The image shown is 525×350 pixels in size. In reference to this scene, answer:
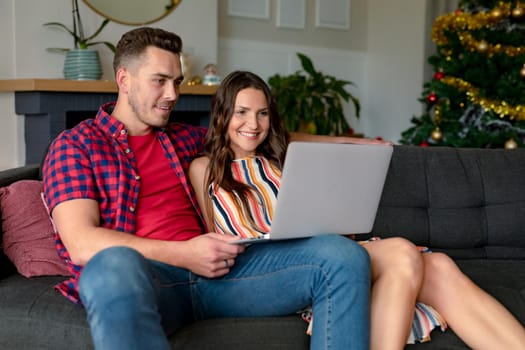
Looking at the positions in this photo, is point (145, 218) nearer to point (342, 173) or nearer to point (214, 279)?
point (214, 279)

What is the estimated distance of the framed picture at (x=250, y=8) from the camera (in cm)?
502

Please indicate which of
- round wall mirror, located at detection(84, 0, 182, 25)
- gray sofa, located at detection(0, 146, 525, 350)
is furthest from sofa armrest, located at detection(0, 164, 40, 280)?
round wall mirror, located at detection(84, 0, 182, 25)

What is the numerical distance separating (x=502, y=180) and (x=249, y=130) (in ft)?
3.20

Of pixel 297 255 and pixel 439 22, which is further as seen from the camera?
pixel 439 22

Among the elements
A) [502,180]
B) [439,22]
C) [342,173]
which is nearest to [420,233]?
[502,180]

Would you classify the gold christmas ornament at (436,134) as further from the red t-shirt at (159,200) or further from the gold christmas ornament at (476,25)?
the red t-shirt at (159,200)

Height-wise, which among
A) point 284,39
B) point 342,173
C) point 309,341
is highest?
point 284,39

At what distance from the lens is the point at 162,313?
1595mm

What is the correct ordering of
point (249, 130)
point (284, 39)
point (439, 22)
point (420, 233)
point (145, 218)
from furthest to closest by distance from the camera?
point (284, 39) < point (439, 22) < point (420, 233) < point (249, 130) < point (145, 218)

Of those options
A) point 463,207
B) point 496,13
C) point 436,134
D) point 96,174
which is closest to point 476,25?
point 496,13

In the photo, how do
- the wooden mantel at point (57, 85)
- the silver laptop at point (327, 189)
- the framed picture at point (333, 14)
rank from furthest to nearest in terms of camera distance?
1. the framed picture at point (333, 14)
2. the wooden mantel at point (57, 85)
3. the silver laptop at point (327, 189)

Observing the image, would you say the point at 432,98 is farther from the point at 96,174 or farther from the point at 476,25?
the point at 96,174

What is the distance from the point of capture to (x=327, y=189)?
1.63 m

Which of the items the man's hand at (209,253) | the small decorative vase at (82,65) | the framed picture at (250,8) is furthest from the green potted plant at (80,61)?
the man's hand at (209,253)
